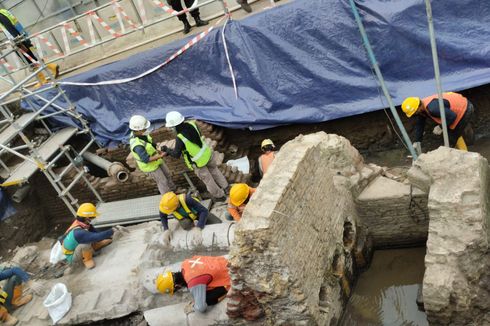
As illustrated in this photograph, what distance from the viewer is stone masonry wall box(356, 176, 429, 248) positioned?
14.9ft

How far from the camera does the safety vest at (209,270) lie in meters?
4.20

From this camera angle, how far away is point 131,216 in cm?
665

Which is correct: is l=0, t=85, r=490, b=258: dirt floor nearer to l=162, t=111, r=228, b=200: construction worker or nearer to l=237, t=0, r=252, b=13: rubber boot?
l=162, t=111, r=228, b=200: construction worker

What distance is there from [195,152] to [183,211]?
2.92 ft

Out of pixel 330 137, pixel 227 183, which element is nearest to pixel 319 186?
pixel 330 137

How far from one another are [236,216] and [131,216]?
7.54ft

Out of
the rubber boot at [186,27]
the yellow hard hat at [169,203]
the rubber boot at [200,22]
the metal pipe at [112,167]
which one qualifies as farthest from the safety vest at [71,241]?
the rubber boot at [200,22]

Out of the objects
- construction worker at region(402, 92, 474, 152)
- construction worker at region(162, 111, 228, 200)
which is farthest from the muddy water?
construction worker at region(162, 111, 228, 200)

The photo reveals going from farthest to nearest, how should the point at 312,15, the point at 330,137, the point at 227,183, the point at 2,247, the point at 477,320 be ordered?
1. the point at 2,247
2. the point at 227,183
3. the point at 312,15
4. the point at 330,137
5. the point at 477,320

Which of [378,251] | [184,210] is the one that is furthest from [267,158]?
[378,251]

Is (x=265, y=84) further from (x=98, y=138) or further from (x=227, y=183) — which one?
(x=98, y=138)

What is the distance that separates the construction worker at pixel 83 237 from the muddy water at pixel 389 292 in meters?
3.41

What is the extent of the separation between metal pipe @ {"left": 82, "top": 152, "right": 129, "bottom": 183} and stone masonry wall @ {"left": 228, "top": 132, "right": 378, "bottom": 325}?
152 inches

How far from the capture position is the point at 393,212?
185 inches
